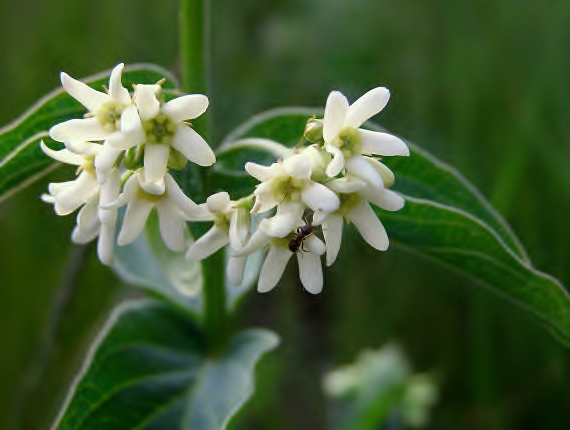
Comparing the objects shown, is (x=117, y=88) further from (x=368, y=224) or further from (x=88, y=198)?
(x=368, y=224)

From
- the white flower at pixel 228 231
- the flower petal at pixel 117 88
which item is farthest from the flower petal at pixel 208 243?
the flower petal at pixel 117 88

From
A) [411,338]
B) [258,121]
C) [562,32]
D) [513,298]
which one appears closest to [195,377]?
[258,121]

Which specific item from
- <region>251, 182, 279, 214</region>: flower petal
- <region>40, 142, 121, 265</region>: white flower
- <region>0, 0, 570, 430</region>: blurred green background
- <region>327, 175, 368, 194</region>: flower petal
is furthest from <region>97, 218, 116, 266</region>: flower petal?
<region>0, 0, 570, 430</region>: blurred green background

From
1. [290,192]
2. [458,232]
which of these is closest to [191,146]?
[290,192]

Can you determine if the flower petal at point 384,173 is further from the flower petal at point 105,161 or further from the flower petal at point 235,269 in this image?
the flower petal at point 105,161

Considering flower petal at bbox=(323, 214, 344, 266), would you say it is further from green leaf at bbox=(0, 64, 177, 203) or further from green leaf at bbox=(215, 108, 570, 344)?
green leaf at bbox=(0, 64, 177, 203)

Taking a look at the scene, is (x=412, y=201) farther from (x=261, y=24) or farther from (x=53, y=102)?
(x=261, y=24)
